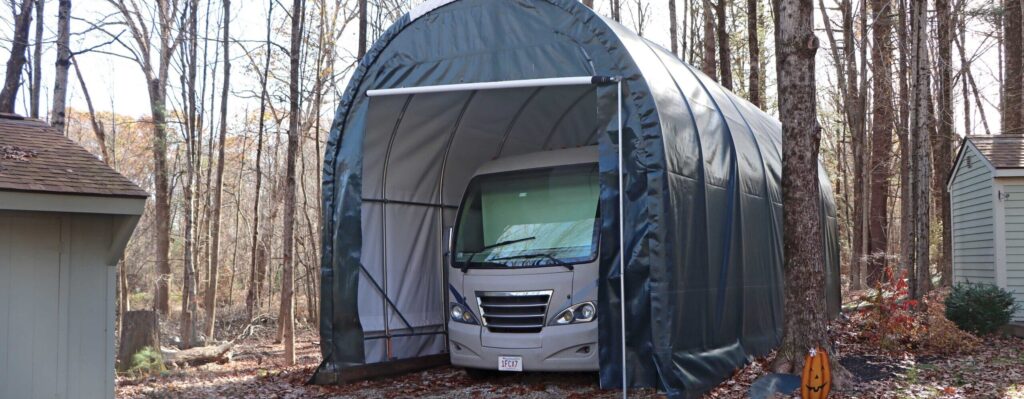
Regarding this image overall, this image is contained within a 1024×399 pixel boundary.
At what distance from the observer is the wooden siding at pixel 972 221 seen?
1461 cm

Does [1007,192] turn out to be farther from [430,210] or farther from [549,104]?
[430,210]

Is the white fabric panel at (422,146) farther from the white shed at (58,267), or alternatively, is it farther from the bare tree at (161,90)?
the bare tree at (161,90)

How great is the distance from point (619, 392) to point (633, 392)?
0.58 m

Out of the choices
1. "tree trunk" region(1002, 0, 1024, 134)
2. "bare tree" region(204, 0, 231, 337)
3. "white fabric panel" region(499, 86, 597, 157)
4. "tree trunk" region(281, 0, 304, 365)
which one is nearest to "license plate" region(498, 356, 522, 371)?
"white fabric panel" region(499, 86, 597, 157)

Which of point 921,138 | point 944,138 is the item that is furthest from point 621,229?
point 944,138

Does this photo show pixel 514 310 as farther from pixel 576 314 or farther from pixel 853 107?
pixel 853 107

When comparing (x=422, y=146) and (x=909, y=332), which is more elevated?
(x=422, y=146)

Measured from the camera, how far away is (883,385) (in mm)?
8281

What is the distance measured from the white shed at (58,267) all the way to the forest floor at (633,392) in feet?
4.15

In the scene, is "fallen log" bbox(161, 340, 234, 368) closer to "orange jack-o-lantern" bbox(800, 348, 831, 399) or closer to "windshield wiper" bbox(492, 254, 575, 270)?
"windshield wiper" bbox(492, 254, 575, 270)

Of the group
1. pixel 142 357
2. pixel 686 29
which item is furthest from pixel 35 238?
pixel 686 29

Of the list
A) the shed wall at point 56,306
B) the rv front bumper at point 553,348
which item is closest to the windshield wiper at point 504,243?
the rv front bumper at point 553,348

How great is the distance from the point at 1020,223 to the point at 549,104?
8830 millimetres

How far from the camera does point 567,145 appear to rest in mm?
11805
